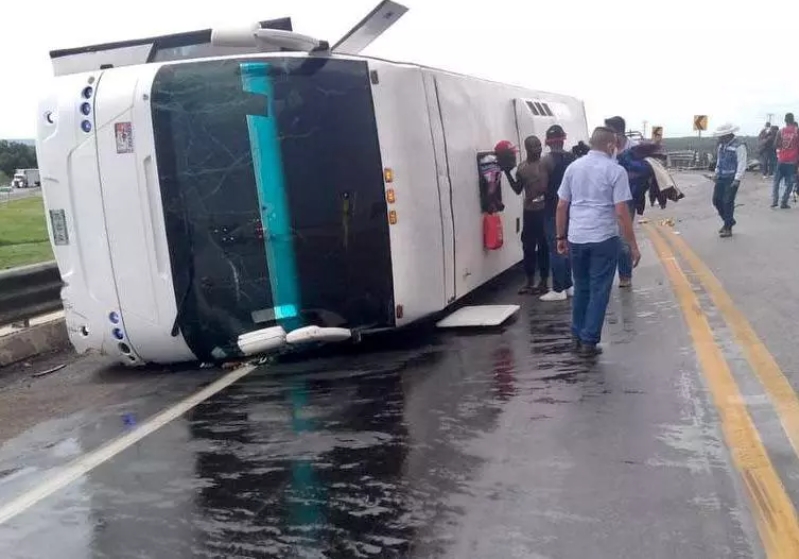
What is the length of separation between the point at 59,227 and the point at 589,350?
174 inches

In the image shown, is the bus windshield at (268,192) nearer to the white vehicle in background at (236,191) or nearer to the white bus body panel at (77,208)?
the white vehicle in background at (236,191)

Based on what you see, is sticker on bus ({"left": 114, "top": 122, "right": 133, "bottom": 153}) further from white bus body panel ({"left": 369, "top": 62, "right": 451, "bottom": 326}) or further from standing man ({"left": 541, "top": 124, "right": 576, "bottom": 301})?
standing man ({"left": 541, "top": 124, "right": 576, "bottom": 301})

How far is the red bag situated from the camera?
9.34 meters

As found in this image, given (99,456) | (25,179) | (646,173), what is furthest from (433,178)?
(25,179)

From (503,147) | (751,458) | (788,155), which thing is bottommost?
(751,458)

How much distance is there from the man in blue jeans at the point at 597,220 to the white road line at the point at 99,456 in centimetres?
292

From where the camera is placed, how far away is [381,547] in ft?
12.6

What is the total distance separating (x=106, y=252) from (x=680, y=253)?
8.43 m

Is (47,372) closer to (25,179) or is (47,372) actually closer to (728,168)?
(728,168)

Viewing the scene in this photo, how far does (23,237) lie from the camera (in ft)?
61.9

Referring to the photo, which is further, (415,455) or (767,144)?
(767,144)

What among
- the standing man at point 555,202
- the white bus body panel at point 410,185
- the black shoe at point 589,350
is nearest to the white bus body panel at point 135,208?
the white bus body panel at point 410,185

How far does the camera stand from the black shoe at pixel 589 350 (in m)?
6.98

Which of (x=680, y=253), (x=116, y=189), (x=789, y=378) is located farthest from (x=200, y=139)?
(x=680, y=253)
